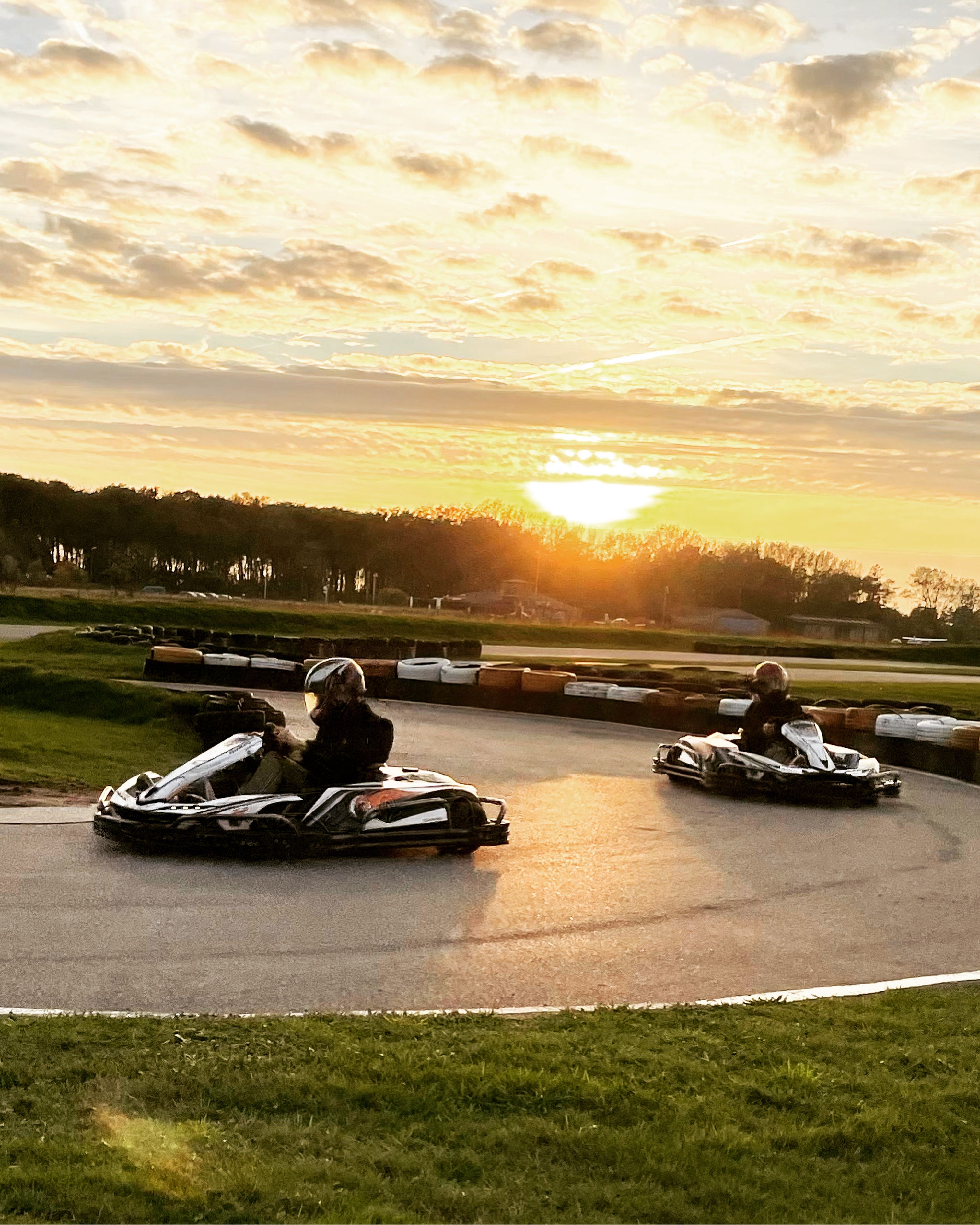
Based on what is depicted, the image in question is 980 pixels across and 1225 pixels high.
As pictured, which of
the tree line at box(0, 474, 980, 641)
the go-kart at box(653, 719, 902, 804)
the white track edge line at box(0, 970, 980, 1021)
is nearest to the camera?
the white track edge line at box(0, 970, 980, 1021)

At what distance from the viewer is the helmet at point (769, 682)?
13.3m

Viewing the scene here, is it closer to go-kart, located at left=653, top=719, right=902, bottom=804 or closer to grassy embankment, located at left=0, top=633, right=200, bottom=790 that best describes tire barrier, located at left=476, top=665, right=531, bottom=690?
grassy embankment, located at left=0, top=633, right=200, bottom=790

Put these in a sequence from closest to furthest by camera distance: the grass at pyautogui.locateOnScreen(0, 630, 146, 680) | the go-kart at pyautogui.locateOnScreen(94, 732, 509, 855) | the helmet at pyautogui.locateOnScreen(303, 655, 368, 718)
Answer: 1. the go-kart at pyautogui.locateOnScreen(94, 732, 509, 855)
2. the helmet at pyautogui.locateOnScreen(303, 655, 368, 718)
3. the grass at pyautogui.locateOnScreen(0, 630, 146, 680)

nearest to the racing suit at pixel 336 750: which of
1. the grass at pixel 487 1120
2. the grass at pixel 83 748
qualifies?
the grass at pixel 83 748

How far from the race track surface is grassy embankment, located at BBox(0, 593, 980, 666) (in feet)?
90.2

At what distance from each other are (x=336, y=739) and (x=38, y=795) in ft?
9.57

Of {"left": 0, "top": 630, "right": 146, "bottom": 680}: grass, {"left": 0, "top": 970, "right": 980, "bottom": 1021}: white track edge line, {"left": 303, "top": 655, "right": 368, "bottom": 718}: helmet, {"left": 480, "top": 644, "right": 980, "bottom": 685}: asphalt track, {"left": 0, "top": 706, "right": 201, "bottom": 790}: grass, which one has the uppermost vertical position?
{"left": 303, "top": 655, "right": 368, "bottom": 718}: helmet

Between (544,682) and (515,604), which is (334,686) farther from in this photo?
(515,604)

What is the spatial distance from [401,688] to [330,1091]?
18.9 metres

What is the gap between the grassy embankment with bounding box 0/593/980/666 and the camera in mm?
41750

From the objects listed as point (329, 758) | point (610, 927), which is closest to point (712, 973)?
point (610, 927)

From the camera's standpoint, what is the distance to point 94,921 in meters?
7.29

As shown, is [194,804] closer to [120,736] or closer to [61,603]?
[120,736]

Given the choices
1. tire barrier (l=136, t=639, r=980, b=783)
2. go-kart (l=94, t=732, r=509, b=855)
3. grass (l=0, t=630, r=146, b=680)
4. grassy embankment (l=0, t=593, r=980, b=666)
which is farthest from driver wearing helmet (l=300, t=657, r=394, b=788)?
grassy embankment (l=0, t=593, r=980, b=666)
